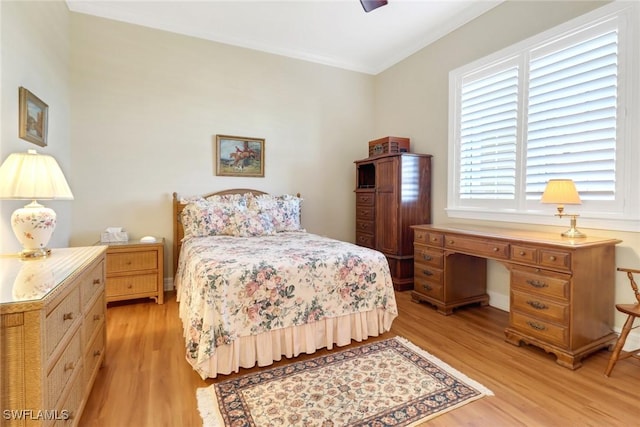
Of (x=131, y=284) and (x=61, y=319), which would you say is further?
(x=131, y=284)

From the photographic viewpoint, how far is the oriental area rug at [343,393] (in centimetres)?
161

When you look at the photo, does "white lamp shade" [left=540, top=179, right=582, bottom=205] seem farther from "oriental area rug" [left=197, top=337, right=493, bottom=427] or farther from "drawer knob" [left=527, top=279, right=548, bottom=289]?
"oriental area rug" [left=197, top=337, right=493, bottom=427]

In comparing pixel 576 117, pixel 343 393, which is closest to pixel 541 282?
pixel 576 117

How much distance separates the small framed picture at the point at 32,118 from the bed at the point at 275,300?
140cm

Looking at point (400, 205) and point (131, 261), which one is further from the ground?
point (400, 205)

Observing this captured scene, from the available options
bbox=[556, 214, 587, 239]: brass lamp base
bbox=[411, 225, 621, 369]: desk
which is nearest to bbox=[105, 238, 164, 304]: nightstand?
bbox=[411, 225, 621, 369]: desk

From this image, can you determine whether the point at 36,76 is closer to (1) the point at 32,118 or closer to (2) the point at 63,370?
(1) the point at 32,118

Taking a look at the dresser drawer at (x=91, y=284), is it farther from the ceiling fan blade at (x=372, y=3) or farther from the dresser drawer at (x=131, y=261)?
the ceiling fan blade at (x=372, y=3)

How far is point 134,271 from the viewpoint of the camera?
3.22 m

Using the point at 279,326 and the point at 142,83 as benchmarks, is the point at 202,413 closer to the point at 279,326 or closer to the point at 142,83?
the point at 279,326

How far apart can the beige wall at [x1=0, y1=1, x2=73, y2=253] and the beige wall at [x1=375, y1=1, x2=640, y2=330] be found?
3875 mm

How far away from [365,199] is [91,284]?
10.9ft

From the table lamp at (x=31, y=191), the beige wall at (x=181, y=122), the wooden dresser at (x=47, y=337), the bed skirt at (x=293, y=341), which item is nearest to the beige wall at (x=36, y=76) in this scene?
the beige wall at (x=181, y=122)

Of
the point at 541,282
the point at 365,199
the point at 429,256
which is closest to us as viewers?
the point at 541,282
